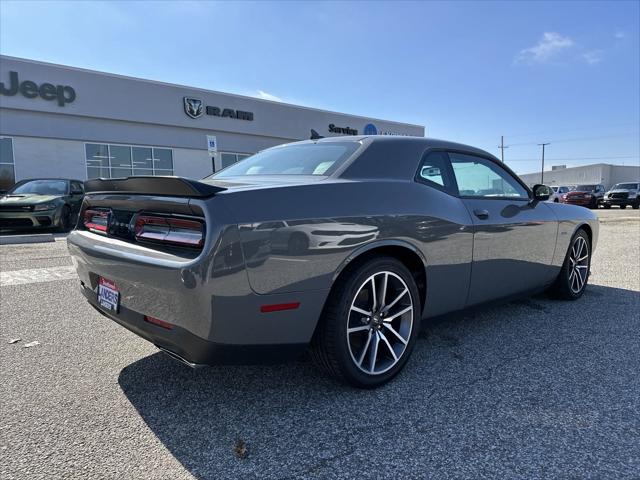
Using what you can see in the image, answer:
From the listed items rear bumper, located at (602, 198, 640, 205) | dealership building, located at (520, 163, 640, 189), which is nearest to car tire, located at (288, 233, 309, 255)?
rear bumper, located at (602, 198, 640, 205)

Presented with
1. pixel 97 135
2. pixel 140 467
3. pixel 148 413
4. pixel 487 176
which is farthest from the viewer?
pixel 97 135

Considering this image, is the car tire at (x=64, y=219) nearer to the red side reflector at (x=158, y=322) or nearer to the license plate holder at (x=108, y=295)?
the license plate holder at (x=108, y=295)

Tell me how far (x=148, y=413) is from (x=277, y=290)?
3.21 feet

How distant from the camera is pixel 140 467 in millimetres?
1872

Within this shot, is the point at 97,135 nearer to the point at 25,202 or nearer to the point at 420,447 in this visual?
the point at 25,202

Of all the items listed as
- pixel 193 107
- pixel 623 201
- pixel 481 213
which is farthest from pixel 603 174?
pixel 481 213

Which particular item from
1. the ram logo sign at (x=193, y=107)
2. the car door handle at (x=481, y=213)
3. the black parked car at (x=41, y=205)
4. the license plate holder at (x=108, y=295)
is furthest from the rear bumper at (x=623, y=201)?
the license plate holder at (x=108, y=295)

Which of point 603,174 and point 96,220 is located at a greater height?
point 603,174

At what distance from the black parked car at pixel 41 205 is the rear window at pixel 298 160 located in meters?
8.53

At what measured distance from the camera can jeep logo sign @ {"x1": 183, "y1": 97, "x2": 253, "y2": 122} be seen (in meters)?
21.9

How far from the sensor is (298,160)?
3.09 meters

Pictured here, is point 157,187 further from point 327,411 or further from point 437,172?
point 437,172

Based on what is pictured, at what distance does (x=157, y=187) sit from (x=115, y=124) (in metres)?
20.3

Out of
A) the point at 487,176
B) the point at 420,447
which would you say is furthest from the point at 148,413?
the point at 487,176
